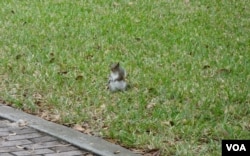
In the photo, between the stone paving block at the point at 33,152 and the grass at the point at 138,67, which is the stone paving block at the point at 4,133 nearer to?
the stone paving block at the point at 33,152

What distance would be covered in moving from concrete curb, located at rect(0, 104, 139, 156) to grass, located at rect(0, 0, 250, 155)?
0.48 feet

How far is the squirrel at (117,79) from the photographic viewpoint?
7336 mm

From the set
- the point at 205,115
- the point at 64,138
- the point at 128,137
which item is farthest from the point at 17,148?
the point at 205,115

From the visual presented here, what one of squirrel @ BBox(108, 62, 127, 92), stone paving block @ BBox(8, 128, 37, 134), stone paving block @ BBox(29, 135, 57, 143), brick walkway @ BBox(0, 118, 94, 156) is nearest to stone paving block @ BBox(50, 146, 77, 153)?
brick walkway @ BBox(0, 118, 94, 156)

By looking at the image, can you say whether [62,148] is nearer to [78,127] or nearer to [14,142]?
[14,142]

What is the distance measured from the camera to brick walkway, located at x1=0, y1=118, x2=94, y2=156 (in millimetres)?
5832

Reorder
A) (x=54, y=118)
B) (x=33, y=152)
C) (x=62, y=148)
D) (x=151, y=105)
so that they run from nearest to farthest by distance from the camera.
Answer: (x=33, y=152) < (x=62, y=148) < (x=54, y=118) < (x=151, y=105)

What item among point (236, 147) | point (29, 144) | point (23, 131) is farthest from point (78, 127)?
point (236, 147)

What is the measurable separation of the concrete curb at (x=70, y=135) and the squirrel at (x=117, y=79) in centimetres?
97

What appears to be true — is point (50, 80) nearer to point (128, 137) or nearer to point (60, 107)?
point (60, 107)

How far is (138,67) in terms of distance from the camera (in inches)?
322

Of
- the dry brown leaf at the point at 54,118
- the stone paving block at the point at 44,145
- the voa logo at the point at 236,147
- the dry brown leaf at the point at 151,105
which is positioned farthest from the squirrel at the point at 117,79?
the voa logo at the point at 236,147

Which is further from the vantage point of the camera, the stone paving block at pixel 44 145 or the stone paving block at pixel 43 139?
the stone paving block at pixel 43 139

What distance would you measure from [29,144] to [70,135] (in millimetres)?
373
